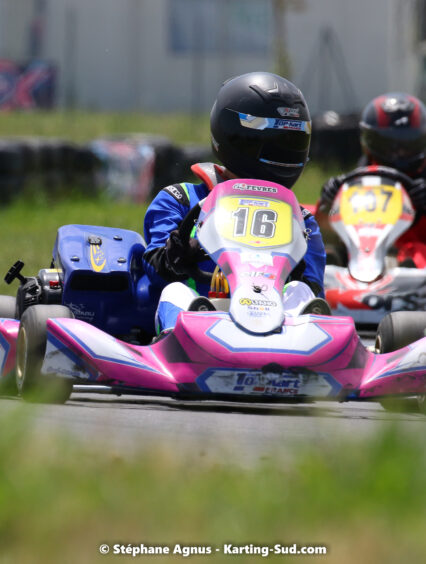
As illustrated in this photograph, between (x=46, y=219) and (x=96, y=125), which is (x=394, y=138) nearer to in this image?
(x=46, y=219)

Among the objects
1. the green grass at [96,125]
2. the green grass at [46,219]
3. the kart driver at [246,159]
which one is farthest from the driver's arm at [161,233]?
A: the green grass at [96,125]

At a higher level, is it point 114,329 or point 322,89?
point 114,329

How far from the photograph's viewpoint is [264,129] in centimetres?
549

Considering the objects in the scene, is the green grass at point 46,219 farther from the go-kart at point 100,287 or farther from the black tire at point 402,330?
the black tire at point 402,330

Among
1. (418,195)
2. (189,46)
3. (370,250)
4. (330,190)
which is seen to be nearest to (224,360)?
(370,250)

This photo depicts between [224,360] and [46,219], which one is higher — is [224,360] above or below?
above

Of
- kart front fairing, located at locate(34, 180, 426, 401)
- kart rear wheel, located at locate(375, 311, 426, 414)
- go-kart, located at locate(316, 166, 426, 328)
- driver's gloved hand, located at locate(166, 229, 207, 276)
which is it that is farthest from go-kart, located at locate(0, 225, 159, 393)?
go-kart, located at locate(316, 166, 426, 328)

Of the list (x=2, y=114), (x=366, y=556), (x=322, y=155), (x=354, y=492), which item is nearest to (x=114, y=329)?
(x=354, y=492)

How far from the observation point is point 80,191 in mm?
16109

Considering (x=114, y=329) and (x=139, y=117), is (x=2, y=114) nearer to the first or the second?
(x=139, y=117)

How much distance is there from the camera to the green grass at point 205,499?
264 cm

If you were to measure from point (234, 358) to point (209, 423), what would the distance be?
287 millimetres

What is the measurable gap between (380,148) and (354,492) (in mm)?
6572

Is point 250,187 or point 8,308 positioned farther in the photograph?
point 8,308
